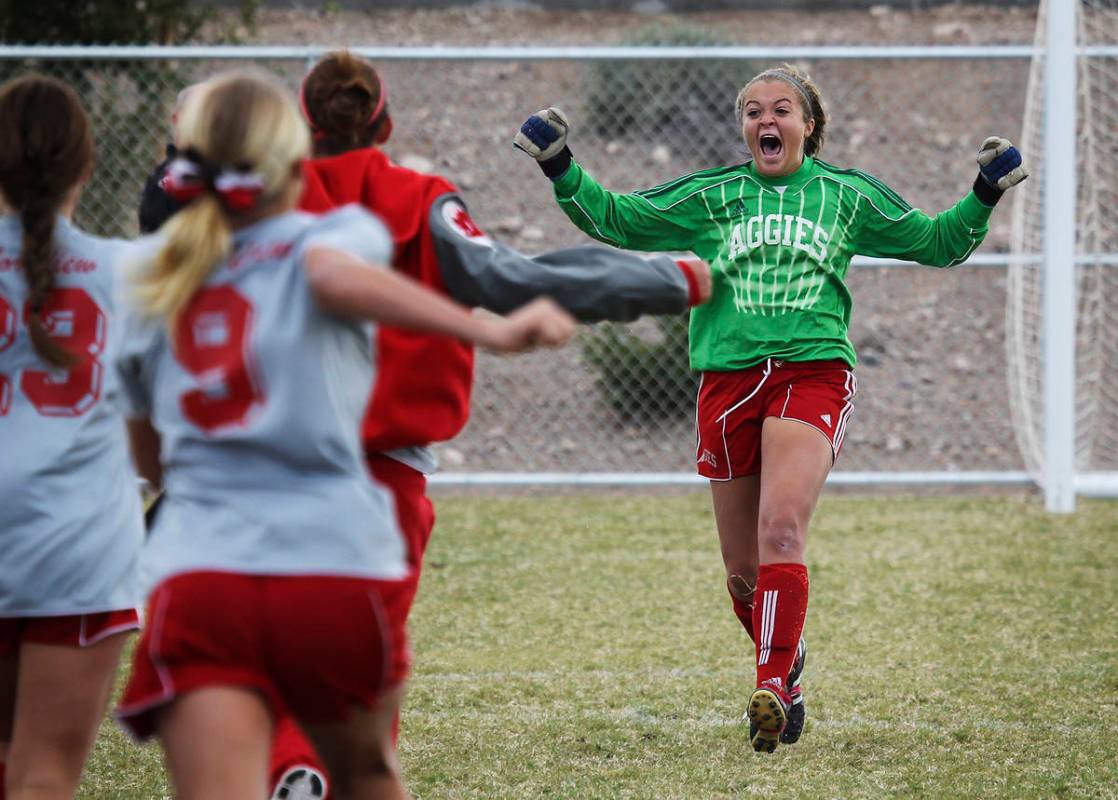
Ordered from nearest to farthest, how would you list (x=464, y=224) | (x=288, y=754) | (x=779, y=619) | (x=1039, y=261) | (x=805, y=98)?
(x=464, y=224), (x=288, y=754), (x=779, y=619), (x=805, y=98), (x=1039, y=261)

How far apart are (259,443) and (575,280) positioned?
81cm

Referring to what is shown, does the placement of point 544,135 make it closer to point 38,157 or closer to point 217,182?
point 38,157

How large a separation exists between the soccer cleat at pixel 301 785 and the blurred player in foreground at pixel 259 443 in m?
0.93

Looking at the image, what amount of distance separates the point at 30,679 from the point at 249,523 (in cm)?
75

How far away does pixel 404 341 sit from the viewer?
2.83m

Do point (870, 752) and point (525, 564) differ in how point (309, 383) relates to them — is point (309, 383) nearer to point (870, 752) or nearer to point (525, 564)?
point (870, 752)

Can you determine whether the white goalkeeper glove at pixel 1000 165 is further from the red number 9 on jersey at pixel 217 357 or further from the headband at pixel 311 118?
the red number 9 on jersey at pixel 217 357

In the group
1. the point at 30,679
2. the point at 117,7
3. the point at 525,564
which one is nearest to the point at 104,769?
the point at 30,679

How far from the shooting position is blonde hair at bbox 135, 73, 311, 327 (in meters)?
2.21

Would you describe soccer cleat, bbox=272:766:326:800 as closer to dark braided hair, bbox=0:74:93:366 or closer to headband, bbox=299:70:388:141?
dark braided hair, bbox=0:74:93:366

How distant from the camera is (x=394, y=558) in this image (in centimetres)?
229

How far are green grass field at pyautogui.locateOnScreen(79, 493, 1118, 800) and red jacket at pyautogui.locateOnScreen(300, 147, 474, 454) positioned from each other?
1.41 metres

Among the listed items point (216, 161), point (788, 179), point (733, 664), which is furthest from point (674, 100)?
point (216, 161)

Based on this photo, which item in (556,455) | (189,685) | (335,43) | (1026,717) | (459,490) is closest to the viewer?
(189,685)
